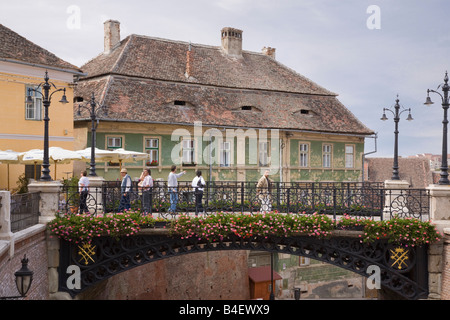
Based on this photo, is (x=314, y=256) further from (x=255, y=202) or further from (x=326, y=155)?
(x=326, y=155)

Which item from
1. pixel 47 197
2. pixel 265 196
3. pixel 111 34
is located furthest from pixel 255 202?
pixel 111 34

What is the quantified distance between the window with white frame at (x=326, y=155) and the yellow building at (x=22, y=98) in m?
15.5

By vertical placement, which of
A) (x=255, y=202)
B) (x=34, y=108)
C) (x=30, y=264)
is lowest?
(x=30, y=264)

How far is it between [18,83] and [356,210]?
45.6ft

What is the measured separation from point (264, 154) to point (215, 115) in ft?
12.2

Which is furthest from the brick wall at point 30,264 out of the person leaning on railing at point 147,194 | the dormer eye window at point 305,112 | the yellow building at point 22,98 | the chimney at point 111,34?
the dormer eye window at point 305,112

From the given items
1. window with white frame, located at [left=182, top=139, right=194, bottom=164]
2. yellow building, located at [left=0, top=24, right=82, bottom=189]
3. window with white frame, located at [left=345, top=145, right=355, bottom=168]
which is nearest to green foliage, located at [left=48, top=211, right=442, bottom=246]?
yellow building, located at [left=0, top=24, right=82, bottom=189]

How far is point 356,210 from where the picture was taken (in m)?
14.7

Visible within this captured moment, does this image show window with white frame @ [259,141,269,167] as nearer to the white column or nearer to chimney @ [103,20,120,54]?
chimney @ [103,20,120,54]

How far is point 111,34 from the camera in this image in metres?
29.6

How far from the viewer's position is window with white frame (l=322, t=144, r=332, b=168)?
99.9 feet

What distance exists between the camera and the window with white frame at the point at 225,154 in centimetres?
2720

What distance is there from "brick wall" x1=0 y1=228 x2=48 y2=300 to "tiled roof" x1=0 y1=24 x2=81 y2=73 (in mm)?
10112
